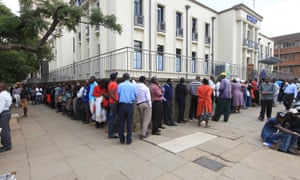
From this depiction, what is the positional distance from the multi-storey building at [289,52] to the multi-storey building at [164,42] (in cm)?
2827

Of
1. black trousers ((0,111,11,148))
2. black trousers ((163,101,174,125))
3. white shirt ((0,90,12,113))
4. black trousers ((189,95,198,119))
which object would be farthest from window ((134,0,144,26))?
black trousers ((0,111,11,148))

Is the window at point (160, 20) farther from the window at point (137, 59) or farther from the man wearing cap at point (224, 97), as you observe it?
the man wearing cap at point (224, 97)

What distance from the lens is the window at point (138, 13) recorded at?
13536mm

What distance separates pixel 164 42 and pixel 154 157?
12.9 m

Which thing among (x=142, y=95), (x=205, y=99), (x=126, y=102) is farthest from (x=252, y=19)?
(x=126, y=102)

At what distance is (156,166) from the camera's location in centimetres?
375

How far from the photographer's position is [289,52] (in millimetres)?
45219

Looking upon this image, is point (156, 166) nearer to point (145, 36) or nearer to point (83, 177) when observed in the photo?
point (83, 177)

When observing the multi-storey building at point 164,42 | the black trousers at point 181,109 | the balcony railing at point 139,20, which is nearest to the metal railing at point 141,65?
the multi-storey building at point 164,42

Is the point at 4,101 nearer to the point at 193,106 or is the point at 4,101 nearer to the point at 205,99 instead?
the point at 205,99

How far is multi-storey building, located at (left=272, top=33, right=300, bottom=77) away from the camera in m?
43.9

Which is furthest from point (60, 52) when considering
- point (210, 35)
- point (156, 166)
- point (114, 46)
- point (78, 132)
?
point (156, 166)

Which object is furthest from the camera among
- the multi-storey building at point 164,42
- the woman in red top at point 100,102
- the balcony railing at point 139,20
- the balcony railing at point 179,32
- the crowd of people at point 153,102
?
the balcony railing at point 179,32

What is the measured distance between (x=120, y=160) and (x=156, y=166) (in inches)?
33.3
